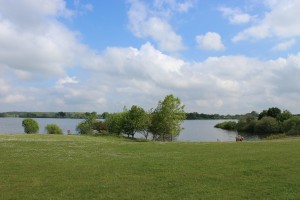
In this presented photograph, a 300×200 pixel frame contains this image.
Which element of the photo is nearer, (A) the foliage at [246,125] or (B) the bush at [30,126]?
(B) the bush at [30,126]

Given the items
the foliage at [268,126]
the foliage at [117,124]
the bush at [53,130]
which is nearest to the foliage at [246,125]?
the foliage at [268,126]

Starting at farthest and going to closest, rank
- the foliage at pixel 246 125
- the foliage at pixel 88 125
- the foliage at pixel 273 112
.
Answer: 1. the foliage at pixel 273 112
2. the foliage at pixel 246 125
3. the foliage at pixel 88 125

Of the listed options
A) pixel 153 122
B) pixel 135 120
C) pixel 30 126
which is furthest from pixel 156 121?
pixel 30 126

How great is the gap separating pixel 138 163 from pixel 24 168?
6364mm

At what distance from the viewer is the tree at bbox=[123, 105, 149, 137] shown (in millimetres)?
78000

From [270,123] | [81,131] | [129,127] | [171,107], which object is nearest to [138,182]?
[171,107]

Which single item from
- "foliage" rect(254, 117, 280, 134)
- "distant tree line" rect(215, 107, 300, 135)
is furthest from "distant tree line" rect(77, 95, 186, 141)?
"foliage" rect(254, 117, 280, 134)

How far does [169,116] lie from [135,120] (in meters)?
9.03

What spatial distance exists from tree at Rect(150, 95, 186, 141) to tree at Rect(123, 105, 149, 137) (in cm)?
272

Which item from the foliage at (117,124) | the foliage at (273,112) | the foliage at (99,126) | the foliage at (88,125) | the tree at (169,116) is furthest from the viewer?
the foliage at (273,112)

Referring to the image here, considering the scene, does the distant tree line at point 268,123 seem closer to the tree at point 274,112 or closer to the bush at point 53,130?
the tree at point 274,112

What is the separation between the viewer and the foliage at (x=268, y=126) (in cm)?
11677

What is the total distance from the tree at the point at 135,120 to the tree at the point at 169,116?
2.72 meters

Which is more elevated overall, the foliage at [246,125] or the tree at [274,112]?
the tree at [274,112]
